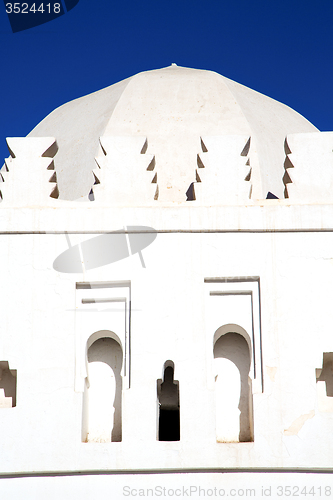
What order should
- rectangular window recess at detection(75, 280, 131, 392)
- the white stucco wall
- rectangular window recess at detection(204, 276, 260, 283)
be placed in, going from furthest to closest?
rectangular window recess at detection(204, 276, 260, 283) → rectangular window recess at detection(75, 280, 131, 392) → the white stucco wall

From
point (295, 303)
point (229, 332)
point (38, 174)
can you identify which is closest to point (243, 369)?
point (229, 332)

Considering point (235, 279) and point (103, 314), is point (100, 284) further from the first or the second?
point (235, 279)

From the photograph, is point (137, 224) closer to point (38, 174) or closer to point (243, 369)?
point (38, 174)

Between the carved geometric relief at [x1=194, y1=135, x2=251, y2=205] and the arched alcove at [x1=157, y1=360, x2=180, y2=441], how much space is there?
274 centimetres

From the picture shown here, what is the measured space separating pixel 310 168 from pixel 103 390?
4.01 meters

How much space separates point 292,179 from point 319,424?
315 centimetres

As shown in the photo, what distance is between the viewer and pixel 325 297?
7758 mm

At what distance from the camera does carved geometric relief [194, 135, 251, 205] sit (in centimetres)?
820

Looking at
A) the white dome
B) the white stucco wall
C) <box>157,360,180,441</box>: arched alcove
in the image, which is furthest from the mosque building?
the white dome

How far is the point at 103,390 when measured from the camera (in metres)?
7.94

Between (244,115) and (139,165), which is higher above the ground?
(244,115)

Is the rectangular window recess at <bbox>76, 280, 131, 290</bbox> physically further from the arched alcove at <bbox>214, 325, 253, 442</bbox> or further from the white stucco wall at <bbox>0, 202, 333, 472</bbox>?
the arched alcove at <bbox>214, 325, 253, 442</bbox>

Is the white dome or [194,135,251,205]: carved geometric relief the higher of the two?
the white dome

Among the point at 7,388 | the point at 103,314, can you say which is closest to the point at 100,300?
the point at 103,314
